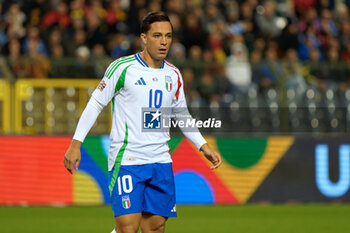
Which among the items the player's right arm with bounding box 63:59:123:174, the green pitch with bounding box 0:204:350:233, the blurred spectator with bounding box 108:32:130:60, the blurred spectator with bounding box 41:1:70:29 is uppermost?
the blurred spectator with bounding box 41:1:70:29

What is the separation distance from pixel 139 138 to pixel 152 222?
2.23 ft

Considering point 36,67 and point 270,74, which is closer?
point 36,67

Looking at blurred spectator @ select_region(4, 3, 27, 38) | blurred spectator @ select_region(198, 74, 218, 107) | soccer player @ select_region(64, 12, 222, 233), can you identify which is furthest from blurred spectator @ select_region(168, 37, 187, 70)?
soccer player @ select_region(64, 12, 222, 233)

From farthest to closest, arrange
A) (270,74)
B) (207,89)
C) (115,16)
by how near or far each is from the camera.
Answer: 1. (115,16)
2. (270,74)
3. (207,89)

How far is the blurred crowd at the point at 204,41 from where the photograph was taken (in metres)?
12.5

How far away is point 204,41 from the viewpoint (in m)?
14.9

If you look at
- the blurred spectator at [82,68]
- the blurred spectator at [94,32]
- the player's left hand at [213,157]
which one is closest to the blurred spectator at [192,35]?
the blurred spectator at [94,32]

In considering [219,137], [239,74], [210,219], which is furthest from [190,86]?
[210,219]

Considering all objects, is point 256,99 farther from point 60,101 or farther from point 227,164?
point 60,101

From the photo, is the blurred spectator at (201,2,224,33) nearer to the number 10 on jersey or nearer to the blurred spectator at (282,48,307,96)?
the blurred spectator at (282,48,307,96)

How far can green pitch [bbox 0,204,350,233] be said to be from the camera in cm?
956

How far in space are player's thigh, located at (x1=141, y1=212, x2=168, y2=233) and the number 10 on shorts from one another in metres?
0.30

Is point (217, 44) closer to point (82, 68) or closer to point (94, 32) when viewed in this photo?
point (94, 32)

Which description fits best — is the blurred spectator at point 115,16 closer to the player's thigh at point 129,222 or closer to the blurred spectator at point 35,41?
the blurred spectator at point 35,41
